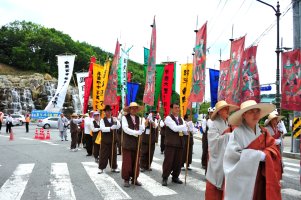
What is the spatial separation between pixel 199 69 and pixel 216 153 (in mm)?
3804

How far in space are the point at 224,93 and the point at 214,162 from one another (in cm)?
574

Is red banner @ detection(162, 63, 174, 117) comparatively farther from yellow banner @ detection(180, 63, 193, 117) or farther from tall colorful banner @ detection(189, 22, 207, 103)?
tall colorful banner @ detection(189, 22, 207, 103)

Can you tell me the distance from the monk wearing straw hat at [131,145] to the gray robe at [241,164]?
4047mm

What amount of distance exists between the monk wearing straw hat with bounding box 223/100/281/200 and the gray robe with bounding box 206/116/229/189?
98 centimetres

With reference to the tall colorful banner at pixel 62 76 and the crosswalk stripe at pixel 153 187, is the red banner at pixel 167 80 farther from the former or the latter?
the tall colorful banner at pixel 62 76

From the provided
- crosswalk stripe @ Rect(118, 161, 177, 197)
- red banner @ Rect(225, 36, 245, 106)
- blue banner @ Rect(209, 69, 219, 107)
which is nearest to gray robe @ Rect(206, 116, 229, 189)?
crosswalk stripe @ Rect(118, 161, 177, 197)

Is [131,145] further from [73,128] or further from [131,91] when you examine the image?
[73,128]

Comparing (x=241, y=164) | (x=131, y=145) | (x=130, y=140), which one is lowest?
(x=131, y=145)

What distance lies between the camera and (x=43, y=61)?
6334 centimetres

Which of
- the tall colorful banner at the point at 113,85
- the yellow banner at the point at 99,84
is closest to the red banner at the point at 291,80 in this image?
the tall colorful banner at the point at 113,85

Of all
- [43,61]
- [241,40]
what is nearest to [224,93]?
[241,40]

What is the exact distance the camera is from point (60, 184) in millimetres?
7547

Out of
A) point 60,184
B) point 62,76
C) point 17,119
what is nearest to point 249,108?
point 60,184

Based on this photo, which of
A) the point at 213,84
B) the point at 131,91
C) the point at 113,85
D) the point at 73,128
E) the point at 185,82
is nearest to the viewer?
the point at 113,85
